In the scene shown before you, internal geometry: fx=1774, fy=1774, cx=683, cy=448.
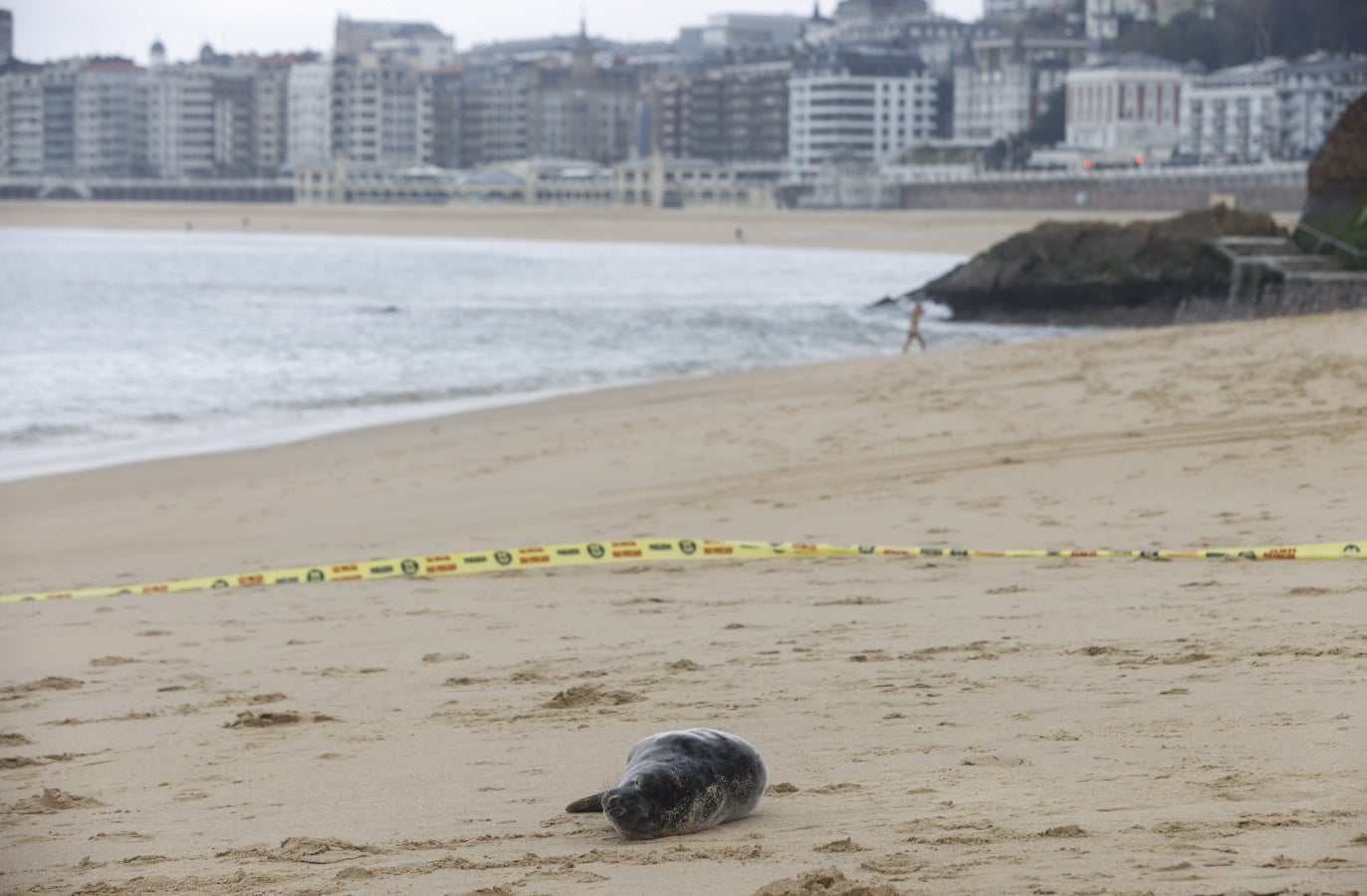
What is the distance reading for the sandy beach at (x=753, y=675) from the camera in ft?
12.7

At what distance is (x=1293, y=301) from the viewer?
28.5m

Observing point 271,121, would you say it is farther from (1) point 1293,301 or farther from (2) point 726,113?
(1) point 1293,301

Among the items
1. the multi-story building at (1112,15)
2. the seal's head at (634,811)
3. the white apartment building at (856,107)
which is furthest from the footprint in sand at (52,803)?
the multi-story building at (1112,15)

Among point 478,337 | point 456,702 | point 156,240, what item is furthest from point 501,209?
point 456,702

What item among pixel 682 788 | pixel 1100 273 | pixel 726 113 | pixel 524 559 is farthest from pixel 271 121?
pixel 682 788

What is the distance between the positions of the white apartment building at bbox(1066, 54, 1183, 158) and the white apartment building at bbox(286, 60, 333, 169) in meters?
79.8

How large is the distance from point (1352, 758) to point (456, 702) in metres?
2.80

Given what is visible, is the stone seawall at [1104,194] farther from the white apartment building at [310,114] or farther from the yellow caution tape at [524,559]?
the yellow caution tape at [524,559]

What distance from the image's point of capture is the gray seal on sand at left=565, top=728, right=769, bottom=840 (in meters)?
4.05

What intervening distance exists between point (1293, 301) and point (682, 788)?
2652 centimetres

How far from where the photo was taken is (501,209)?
5773 inches

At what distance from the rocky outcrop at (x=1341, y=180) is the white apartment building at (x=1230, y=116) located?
7288cm

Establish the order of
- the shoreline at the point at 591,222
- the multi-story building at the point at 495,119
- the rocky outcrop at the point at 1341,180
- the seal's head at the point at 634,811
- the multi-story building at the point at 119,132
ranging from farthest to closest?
the multi-story building at the point at 495,119 → the multi-story building at the point at 119,132 → the shoreline at the point at 591,222 → the rocky outcrop at the point at 1341,180 → the seal's head at the point at 634,811

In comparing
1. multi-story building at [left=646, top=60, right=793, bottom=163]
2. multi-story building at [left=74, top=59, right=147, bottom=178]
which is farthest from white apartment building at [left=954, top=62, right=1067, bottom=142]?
multi-story building at [left=74, top=59, right=147, bottom=178]
